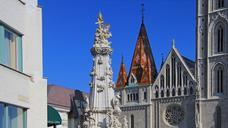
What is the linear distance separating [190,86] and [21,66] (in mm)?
43077

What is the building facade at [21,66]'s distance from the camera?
988 centimetres

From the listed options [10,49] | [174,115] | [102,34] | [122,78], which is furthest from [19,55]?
[122,78]

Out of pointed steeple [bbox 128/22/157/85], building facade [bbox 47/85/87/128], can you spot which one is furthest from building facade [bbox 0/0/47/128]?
pointed steeple [bbox 128/22/157/85]

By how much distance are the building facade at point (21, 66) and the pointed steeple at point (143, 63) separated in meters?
44.8

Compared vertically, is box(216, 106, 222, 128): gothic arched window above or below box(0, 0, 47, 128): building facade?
below

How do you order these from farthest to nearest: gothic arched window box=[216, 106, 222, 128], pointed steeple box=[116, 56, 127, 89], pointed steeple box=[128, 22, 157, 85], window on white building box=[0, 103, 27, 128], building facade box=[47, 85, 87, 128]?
pointed steeple box=[116, 56, 127, 89] < pointed steeple box=[128, 22, 157, 85] < building facade box=[47, 85, 87, 128] < gothic arched window box=[216, 106, 222, 128] < window on white building box=[0, 103, 27, 128]

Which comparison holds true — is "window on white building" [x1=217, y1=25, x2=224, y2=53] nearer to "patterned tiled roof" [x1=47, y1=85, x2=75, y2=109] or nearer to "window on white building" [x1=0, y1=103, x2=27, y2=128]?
"patterned tiled roof" [x1=47, y1=85, x2=75, y2=109]

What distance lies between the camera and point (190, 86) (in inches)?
2085

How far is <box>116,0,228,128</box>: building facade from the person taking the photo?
50844mm

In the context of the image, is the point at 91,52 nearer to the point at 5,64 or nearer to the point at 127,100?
the point at 5,64

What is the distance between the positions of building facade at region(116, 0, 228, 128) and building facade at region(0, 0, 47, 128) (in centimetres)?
3956

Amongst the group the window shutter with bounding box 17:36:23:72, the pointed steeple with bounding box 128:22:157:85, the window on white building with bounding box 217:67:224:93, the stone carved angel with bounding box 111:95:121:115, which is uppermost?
the pointed steeple with bounding box 128:22:157:85

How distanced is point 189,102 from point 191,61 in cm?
817

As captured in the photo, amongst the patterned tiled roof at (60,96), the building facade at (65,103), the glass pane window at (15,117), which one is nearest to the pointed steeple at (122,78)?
the building facade at (65,103)
